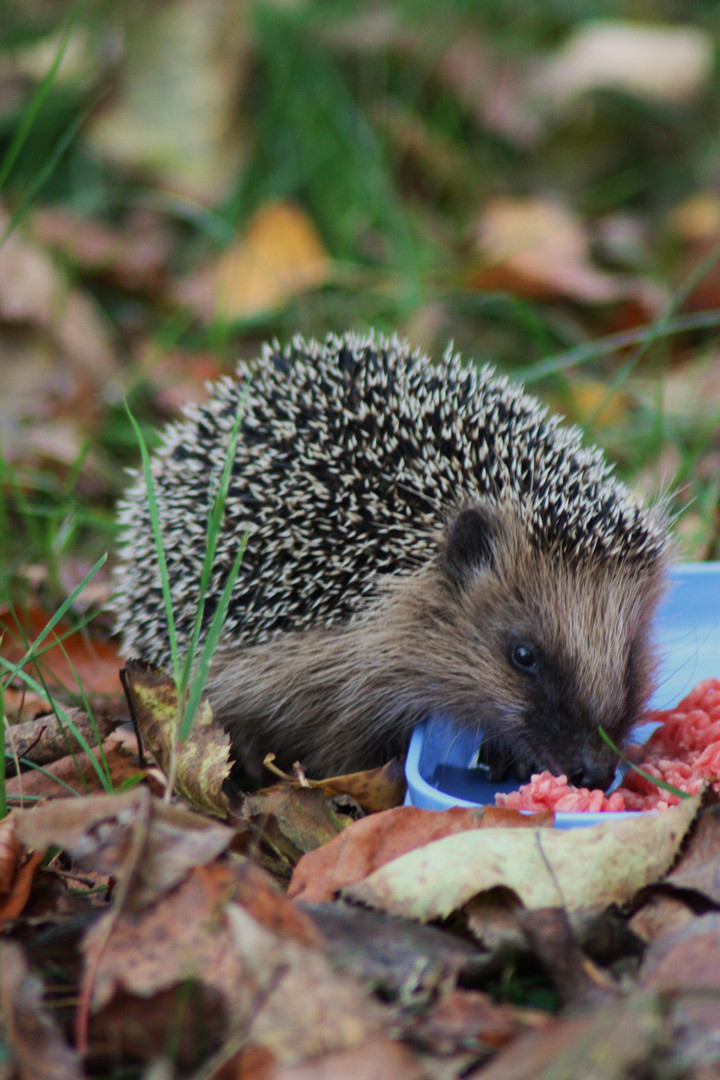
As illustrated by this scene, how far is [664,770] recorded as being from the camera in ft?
8.16

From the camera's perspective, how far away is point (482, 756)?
2.89 m

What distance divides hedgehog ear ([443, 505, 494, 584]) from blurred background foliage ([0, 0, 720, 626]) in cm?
82

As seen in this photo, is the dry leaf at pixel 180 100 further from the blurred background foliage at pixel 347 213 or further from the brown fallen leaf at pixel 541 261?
the brown fallen leaf at pixel 541 261

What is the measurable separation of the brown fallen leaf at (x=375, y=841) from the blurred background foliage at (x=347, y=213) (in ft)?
5.20

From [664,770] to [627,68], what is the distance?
197 inches

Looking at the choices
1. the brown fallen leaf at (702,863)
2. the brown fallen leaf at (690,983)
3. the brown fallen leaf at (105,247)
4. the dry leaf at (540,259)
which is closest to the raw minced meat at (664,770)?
the brown fallen leaf at (702,863)

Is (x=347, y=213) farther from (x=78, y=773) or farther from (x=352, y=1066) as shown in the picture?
(x=352, y=1066)

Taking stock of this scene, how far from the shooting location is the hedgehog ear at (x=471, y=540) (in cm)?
275

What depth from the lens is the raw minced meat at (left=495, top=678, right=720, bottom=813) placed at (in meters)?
2.31

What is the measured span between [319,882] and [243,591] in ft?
3.32

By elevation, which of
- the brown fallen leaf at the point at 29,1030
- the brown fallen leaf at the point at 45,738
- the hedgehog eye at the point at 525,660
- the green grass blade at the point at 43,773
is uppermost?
the hedgehog eye at the point at 525,660

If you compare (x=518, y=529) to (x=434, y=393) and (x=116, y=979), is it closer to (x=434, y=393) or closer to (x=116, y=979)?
(x=434, y=393)

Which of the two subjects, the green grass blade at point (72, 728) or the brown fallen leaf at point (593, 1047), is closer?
the brown fallen leaf at point (593, 1047)

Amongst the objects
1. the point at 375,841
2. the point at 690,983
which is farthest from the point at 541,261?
the point at 690,983
